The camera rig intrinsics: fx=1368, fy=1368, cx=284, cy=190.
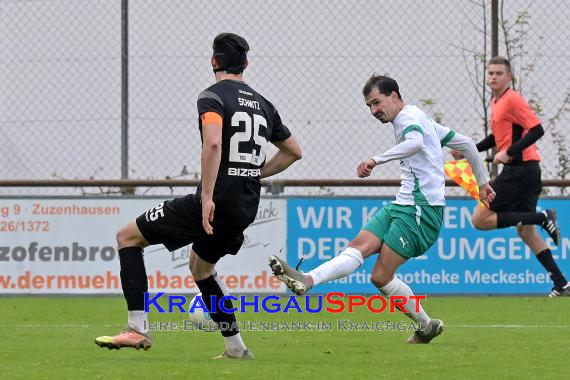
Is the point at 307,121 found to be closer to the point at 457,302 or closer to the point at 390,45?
the point at 390,45

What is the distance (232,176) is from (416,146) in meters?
1.43

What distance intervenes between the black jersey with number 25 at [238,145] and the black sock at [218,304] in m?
0.50

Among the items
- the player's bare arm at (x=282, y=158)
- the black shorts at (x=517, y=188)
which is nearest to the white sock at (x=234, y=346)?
the player's bare arm at (x=282, y=158)

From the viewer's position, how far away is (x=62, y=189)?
14008 millimetres

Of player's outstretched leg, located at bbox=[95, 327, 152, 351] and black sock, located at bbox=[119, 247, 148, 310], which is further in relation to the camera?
black sock, located at bbox=[119, 247, 148, 310]

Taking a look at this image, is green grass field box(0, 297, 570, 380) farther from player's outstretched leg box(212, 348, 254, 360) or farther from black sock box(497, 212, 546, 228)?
black sock box(497, 212, 546, 228)

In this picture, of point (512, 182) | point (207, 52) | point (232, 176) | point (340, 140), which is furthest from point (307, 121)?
point (232, 176)

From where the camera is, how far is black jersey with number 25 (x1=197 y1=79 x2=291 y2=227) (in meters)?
7.38

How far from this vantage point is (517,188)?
12.6 metres

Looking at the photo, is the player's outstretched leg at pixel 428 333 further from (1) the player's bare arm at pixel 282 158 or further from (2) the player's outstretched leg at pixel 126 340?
(2) the player's outstretched leg at pixel 126 340

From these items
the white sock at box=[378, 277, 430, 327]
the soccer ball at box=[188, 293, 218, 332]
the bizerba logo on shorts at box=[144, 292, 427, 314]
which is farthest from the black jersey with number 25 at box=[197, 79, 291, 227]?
the bizerba logo on shorts at box=[144, 292, 427, 314]

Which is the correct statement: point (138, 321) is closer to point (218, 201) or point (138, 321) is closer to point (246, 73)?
point (218, 201)

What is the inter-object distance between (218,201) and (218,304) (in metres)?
0.67

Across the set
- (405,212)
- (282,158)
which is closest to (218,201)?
(282,158)
